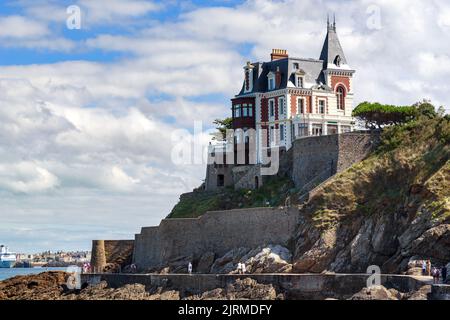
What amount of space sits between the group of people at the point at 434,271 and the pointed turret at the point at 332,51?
85.8ft

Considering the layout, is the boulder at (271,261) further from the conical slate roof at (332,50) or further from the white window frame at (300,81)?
the conical slate roof at (332,50)

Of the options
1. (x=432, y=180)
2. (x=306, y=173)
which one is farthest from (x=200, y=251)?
(x=432, y=180)

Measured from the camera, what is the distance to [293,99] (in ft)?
246

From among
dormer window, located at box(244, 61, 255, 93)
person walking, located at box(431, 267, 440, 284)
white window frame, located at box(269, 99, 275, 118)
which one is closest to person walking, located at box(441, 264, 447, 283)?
person walking, located at box(431, 267, 440, 284)

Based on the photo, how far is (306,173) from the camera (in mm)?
70688

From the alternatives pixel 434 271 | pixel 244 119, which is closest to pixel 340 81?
pixel 244 119

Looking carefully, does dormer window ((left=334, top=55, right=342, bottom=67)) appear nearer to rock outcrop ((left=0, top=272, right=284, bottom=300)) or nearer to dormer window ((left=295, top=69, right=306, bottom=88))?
dormer window ((left=295, top=69, right=306, bottom=88))

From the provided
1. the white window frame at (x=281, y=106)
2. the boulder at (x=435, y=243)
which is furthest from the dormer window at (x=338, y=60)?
the boulder at (x=435, y=243)

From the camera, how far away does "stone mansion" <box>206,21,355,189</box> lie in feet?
245

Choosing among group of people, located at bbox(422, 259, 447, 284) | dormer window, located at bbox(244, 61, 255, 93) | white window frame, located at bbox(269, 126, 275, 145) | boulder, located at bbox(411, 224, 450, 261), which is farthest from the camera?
dormer window, located at bbox(244, 61, 255, 93)

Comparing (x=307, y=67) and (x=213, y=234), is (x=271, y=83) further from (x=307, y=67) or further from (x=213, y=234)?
(x=213, y=234)

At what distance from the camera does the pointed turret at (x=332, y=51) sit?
76812 millimetres
